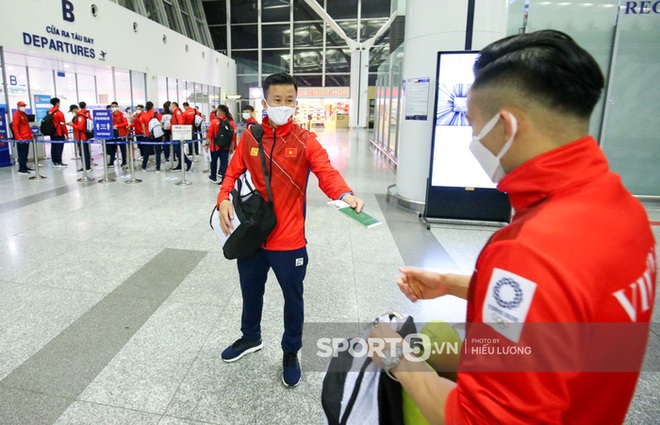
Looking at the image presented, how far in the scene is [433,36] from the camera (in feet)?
17.7

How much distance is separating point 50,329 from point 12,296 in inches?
29.8

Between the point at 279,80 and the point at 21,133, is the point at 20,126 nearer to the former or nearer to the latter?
the point at 21,133

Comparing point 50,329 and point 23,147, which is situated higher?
point 23,147

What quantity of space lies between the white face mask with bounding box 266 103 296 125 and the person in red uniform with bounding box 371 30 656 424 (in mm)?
1374

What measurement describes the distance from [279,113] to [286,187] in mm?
387

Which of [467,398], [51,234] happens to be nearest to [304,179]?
[467,398]

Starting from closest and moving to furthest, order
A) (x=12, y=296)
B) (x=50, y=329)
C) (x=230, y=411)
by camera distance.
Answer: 1. (x=230, y=411)
2. (x=50, y=329)
3. (x=12, y=296)

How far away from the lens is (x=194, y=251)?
4.23m

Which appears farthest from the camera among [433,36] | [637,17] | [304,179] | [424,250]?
[637,17]

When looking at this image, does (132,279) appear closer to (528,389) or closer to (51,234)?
(51,234)

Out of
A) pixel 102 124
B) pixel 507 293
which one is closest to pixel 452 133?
pixel 507 293

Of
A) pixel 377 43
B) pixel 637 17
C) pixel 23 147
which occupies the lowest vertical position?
pixel 23 147

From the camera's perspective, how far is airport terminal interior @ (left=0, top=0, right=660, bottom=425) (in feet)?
6.95

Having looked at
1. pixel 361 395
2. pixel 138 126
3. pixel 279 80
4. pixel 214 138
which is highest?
pixel 279 80
